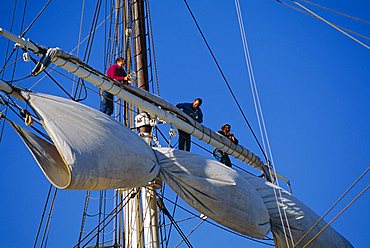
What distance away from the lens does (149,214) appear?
9562mm

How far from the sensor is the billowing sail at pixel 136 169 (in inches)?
309

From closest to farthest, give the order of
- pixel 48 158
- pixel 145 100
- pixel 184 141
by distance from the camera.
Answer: pixel 48 158
pixel 145 100
pixel 184 141

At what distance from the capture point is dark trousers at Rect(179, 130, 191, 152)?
10688mm

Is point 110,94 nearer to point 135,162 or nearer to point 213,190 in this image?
point 135,162

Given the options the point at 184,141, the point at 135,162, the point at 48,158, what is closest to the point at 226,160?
the point at 184,141

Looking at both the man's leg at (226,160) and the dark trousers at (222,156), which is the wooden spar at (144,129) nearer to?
the dark trousers at (222,156)

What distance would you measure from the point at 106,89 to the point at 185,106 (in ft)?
5.86

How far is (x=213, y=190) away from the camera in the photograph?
9180mm

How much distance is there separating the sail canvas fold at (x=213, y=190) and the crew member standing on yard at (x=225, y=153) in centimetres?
142

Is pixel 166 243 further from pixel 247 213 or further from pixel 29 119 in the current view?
pixel 29 119

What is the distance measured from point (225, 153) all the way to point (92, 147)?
3.71 meters

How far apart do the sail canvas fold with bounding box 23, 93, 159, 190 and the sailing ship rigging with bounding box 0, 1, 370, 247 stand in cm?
1

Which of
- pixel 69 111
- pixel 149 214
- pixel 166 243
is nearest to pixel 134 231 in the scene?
pixel 149 214

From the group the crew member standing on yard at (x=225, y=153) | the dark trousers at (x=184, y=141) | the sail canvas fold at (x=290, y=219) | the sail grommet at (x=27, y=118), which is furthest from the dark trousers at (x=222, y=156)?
A: the sail grommet at (x=27, y=118)
